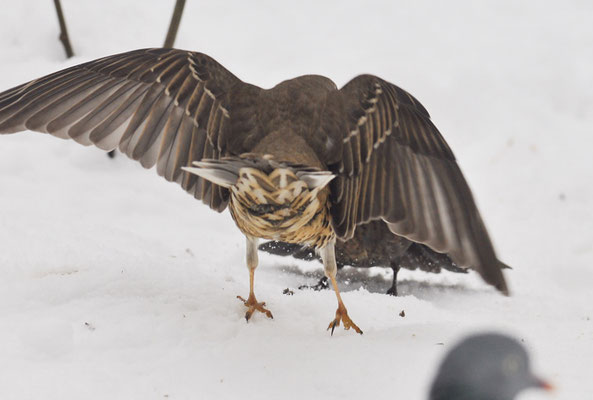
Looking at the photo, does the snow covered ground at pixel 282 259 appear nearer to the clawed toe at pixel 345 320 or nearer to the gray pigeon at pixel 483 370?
the clawed toe at pixel 345 320

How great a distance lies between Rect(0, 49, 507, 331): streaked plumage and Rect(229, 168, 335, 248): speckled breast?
0.09ft

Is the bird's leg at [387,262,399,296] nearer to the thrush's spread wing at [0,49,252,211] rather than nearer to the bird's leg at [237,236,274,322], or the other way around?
the bird's leg at [237,236,274,322]

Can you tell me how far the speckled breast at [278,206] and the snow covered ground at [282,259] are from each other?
500 millimetres

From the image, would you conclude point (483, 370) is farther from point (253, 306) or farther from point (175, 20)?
point (175, 20)

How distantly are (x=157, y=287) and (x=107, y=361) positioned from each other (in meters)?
0.92

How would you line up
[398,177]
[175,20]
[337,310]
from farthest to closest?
[175,20] → [337,310] → [398,177]

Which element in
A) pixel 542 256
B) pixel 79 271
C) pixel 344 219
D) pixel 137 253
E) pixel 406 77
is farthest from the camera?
pixel 406 77

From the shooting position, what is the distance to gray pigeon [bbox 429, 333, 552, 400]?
2.26 metres

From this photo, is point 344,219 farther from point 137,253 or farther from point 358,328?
point 137,253

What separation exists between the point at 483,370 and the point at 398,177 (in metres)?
1.80

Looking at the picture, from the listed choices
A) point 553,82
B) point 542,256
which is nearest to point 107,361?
point 542,256

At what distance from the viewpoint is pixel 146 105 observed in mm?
4059

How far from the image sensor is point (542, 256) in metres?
6.71

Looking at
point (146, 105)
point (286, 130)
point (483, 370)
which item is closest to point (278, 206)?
point (286, 130)
